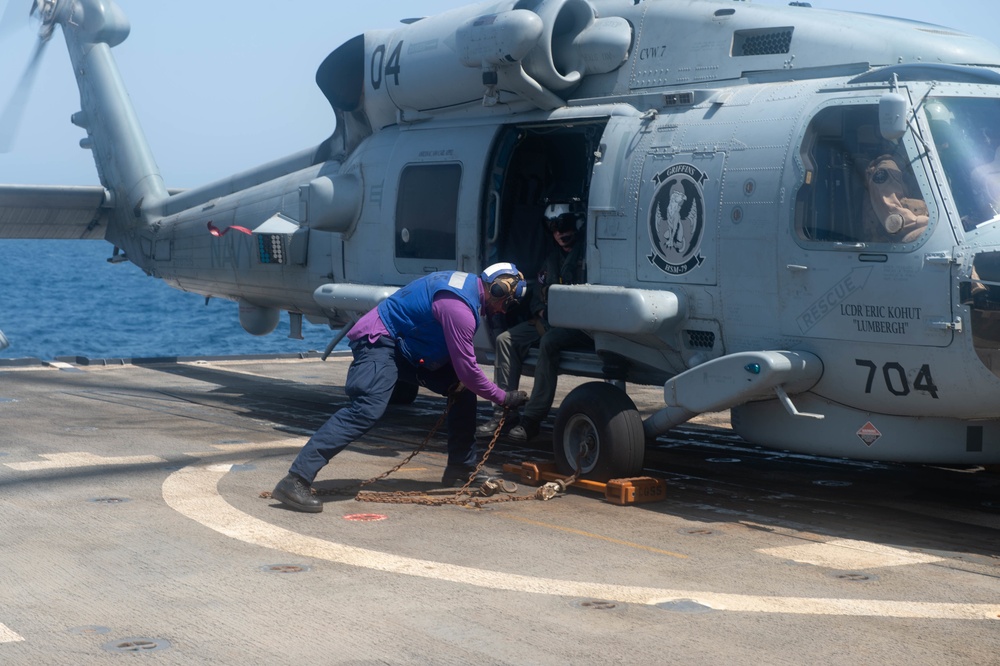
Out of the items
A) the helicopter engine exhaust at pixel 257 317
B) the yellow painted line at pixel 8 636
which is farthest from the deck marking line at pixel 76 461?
the helicopter engine exhaust at pixel 257 317

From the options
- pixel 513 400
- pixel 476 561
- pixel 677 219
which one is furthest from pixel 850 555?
pixel 677 219

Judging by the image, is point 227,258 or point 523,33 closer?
point 523,33

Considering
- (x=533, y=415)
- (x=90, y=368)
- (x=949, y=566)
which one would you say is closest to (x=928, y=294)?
(x=949, y=566)

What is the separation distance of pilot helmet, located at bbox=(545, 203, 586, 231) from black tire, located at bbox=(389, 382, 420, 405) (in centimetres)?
396

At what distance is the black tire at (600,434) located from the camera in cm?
827

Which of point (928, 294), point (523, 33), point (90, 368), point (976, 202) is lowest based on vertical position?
point (90, 368)

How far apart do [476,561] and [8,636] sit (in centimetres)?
237

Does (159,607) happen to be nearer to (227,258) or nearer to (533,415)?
(533,415)

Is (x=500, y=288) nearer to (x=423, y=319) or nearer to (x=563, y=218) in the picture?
(x=423, y=319)

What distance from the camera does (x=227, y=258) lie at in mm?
13656

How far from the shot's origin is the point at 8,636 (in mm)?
5004

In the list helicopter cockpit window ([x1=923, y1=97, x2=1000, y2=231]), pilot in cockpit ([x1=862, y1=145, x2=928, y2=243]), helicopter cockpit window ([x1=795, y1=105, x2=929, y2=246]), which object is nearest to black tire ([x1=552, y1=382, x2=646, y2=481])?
helicopter cockpit window ([x1=795, y1=105, x2=929, y2=246])

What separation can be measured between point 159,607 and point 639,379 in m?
4.61

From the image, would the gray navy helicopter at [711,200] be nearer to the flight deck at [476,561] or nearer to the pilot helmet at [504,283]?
the pilot helmet at [504,283]
